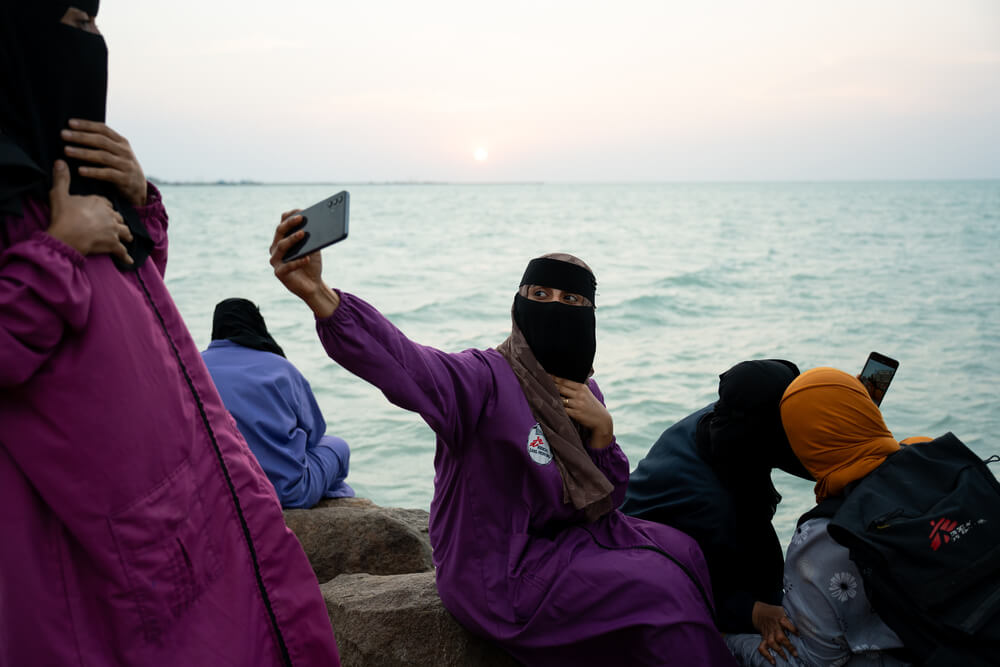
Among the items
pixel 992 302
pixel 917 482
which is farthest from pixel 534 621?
pixel 992 302

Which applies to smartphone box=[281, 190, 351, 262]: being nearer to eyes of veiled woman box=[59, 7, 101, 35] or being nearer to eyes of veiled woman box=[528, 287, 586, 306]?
eyes of veiled woman box=[59, 7, 101, 35]

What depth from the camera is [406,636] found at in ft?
7.76

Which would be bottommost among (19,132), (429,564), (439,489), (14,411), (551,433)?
(429,564)

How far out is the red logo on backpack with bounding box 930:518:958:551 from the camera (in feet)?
6.07

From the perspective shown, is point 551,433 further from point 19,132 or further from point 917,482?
point 19,132

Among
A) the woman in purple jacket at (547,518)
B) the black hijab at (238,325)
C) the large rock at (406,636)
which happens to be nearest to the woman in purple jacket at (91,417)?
the woman in purple jacket at (547,518)

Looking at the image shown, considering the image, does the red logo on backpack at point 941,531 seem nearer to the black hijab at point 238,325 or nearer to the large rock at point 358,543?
the large rock at point 358,543

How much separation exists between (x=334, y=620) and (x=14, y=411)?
1433 millimetres

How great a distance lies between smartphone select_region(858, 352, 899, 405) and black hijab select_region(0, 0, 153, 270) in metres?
2.41

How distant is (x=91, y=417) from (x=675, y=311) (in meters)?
13.5

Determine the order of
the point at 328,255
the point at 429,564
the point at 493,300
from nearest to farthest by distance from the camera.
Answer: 1. the point at 429,564
2. the point at 493,300
3. the point at 328,255

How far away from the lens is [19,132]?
1325mm

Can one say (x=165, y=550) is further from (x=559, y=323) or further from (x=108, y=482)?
(x=559, y=323)

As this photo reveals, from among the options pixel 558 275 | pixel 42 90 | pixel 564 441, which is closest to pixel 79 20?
pixel 42 90
